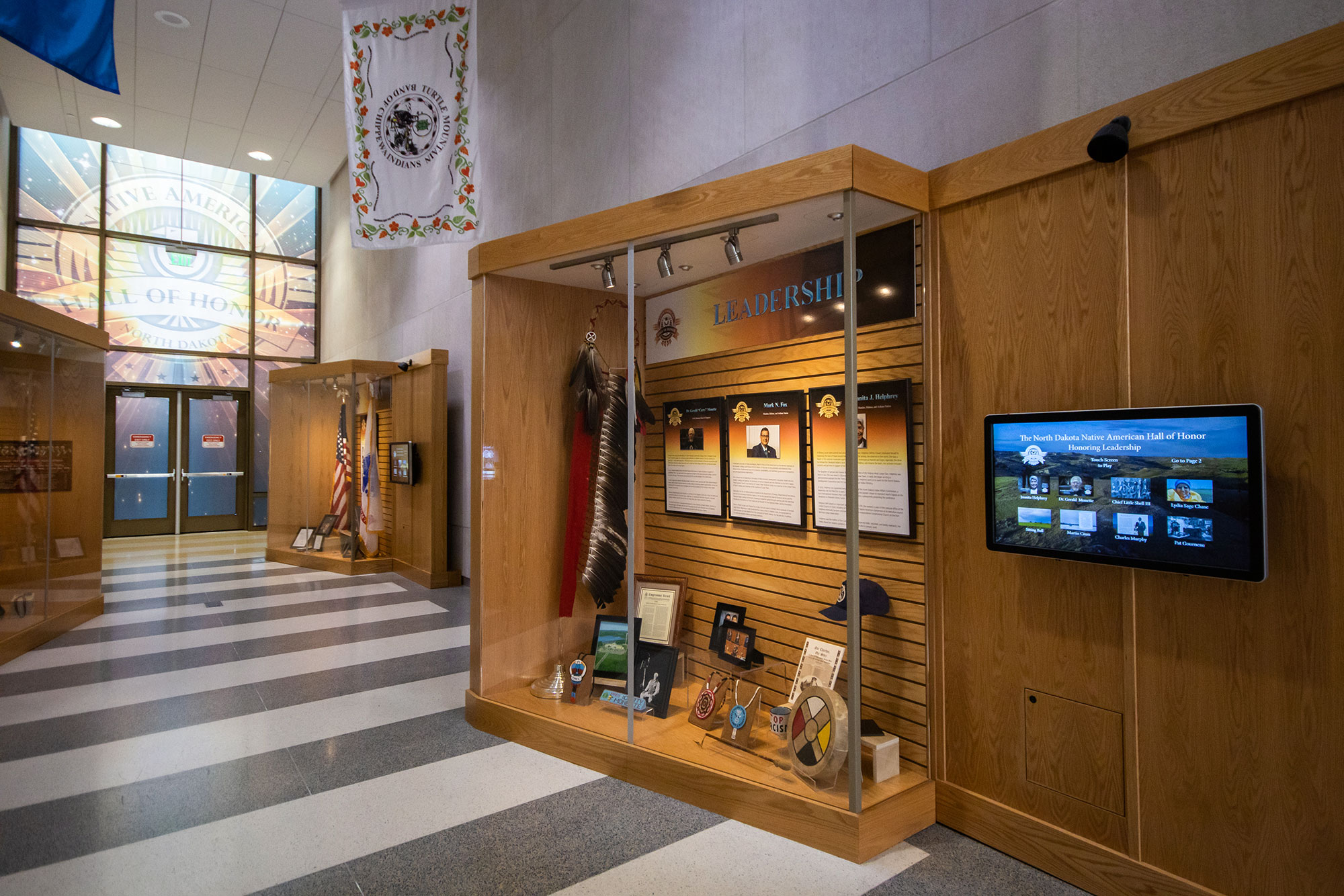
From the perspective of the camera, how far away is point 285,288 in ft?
42.6

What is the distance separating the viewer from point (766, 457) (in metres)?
3.38

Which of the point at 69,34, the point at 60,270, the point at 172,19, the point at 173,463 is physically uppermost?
the point at 172,19

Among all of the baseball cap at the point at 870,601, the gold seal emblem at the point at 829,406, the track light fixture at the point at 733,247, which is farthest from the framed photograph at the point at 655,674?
the track light fixture at the point at 733,247

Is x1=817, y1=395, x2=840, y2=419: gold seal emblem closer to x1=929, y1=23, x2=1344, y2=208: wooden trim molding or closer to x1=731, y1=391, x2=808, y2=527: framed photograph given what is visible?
x1=731, y1=391, x2=808, y2=527: framed photograph

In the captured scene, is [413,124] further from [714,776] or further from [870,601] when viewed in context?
[714,776]

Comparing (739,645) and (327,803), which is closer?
(327,803)

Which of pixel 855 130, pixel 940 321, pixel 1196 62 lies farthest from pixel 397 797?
pixel 1196 62

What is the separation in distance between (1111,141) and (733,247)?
1.34 metres

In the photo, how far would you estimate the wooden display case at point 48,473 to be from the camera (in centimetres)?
487

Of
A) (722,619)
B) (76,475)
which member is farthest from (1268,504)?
(76,475)

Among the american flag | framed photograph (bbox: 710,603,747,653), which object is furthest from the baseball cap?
the american flag

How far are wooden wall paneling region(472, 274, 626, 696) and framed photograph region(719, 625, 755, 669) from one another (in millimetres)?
694

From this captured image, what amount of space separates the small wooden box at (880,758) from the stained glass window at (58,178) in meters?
13.7

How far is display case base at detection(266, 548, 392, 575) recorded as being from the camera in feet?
27.3
